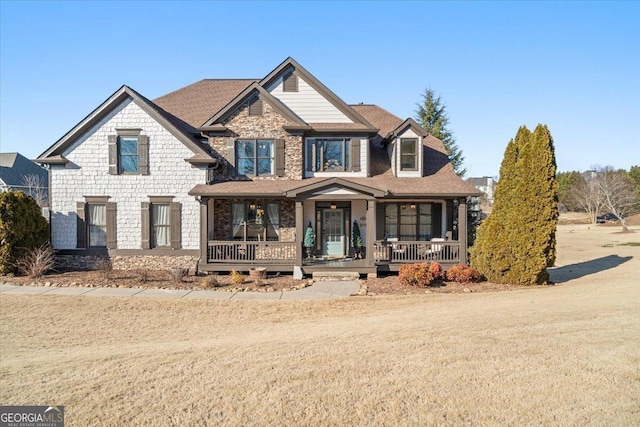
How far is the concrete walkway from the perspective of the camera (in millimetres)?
12516

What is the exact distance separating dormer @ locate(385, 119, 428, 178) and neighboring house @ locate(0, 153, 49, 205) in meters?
43.7

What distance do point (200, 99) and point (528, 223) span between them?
16.9 m

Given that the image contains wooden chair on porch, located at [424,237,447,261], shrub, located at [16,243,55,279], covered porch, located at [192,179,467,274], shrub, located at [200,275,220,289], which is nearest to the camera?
shrub, located at [200,275,220,289]

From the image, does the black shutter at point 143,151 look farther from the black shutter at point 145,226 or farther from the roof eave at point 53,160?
the roof eave at point 53,160

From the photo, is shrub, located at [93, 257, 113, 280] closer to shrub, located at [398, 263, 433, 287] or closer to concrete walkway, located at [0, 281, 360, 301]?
concrete walkway, located at [0, 281, 360, 301]

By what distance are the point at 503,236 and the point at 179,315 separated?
1127 cm

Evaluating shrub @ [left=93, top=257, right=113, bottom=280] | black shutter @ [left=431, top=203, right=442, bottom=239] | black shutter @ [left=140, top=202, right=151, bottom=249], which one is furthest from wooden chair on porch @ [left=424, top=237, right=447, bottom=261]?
shrub @ [left=93, top=257, right=113, bottom=280]

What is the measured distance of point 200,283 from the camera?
47.2ft

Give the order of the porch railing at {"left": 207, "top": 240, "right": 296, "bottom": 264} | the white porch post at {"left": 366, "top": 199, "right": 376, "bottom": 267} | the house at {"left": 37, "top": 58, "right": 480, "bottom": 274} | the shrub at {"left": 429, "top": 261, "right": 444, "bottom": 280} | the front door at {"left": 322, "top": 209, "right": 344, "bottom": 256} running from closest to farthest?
1. the shrub at {"left": 429, "top": 261, "right": 444, "bottom": 280}
2. the white porch post at {"left": 366, "top": 199, "right": 376, "bottom": 267}
3. the porch railing at {"left": 207, "top": 240, "right": 296, "bottom": 264}
4. the house at {"left": 37, "top": 58, "right": 480, "bottom": 274}
5. the front door at {"left": 322, "top": 209, "right": 344, "bottom": 256}

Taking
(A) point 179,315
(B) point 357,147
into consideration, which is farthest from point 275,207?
(A) point 179,315

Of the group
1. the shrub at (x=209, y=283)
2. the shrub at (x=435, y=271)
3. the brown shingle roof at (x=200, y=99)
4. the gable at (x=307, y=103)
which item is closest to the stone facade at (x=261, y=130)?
the gable at (x=307, y=103)

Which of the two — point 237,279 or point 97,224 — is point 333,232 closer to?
point 237,279

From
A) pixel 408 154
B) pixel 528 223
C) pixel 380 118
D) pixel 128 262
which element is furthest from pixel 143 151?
pixel 528 223

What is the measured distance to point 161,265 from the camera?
1684 centimetres
